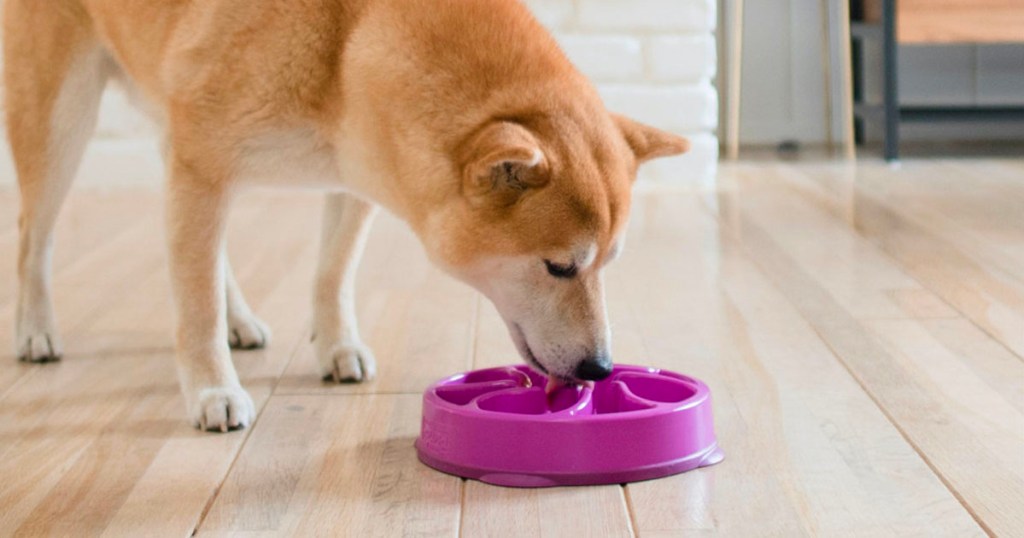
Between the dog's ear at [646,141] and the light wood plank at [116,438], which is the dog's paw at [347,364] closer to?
the light wood plank at [116,438]

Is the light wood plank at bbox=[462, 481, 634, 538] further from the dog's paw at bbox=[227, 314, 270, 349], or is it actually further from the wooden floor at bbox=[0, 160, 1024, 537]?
the dog's paw at bbox=[227, 314, 270, 349]

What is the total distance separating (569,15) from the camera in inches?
166

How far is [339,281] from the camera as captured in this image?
2.18 meters

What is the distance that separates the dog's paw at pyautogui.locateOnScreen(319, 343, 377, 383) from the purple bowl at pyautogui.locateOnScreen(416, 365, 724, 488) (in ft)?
1.31

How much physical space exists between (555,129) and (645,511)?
47 centimetres

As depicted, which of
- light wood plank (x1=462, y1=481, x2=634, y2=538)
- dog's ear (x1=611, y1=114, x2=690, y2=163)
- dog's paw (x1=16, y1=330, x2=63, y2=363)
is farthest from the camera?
dog's paw (x1=16, y1=330, x2=63, y2=363)

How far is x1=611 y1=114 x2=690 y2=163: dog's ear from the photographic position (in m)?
1.79

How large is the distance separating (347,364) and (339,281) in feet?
0.52

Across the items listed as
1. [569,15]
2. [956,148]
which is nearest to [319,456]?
[569,15]

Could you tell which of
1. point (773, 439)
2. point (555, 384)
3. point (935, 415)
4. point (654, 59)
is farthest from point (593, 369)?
point (654, 59)

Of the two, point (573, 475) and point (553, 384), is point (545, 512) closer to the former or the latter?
point (573, 475)

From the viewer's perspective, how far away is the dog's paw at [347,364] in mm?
2090

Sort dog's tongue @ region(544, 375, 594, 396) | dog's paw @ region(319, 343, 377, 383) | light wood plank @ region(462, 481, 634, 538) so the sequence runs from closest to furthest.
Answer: light wood plank @ region(462, 481, 634, 538), dog's tongue @ region(544, 375, 594, 396), dog's paw @ region(319, 343, 377, 383)

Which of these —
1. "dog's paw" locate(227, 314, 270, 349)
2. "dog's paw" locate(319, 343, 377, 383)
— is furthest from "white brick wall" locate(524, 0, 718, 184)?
"dog's paw" locate(319, 343, 377, 383)
